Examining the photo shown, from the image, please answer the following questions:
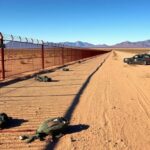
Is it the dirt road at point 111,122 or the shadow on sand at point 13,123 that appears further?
the shadow on sand at point 13,123

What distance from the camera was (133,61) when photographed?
40125 millimetres

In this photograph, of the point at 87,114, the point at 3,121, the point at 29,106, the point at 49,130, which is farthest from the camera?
the point at 29,106

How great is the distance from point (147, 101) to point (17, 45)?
38.1ft

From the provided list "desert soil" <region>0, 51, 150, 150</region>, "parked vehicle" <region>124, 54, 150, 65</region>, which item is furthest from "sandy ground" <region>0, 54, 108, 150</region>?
"parked vehicle" <region>124, 54, 150, 65</region>

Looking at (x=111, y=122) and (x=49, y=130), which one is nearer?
(x=49, y=130)

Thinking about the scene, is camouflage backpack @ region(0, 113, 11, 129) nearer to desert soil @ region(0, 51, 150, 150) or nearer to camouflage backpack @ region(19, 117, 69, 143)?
desert soil @ region(0, 51, 150, 150)

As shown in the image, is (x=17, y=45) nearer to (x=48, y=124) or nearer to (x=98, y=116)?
(x=98, y=116)

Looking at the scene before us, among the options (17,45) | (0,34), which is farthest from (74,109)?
(17,45)

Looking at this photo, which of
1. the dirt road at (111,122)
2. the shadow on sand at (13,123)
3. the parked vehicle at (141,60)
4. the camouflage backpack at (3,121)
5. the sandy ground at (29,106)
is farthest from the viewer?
the parked vehicle at (141,60)

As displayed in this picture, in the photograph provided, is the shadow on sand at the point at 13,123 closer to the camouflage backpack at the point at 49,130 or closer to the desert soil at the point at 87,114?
the desert soil at the point at 87,114

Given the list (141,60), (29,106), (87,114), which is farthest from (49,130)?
(141,60)

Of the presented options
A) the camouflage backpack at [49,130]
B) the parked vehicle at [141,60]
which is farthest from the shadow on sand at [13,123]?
the parked vehicle at [141,60]

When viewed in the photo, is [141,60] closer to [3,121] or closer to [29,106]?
[29,106]

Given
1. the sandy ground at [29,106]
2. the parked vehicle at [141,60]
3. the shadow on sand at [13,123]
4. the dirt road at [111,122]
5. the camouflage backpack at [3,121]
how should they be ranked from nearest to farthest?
1. the dirt road at [111,122]
2. the sandy ground at [29,106]
3. the camouflage backpack at [3,121]
4. the shadow on sand at [13,123]
5. the parked vehicle at [141,60]
